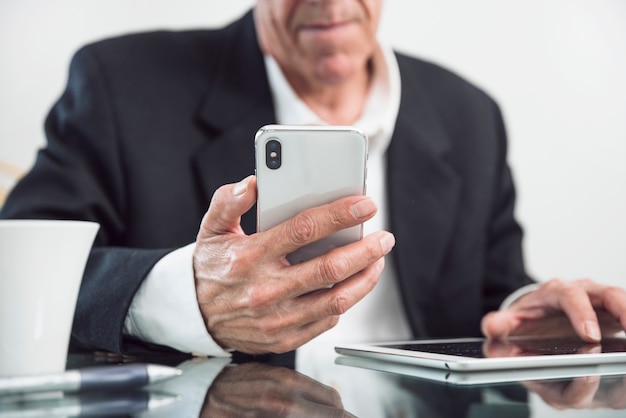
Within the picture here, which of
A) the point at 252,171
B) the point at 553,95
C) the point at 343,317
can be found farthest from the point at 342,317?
the point at 553,95

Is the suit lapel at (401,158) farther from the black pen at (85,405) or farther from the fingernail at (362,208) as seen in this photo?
the black pen at (85,405)

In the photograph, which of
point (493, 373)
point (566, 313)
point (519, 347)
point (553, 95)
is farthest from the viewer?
point (553, 95)

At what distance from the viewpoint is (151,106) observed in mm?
927

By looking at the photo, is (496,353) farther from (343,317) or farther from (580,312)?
(343,317)

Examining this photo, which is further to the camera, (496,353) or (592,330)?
(592,330)

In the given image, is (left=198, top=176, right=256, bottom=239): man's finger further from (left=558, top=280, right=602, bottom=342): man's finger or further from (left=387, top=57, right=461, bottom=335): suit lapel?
(left=387, top=57, right=461, bottom=335): suit lapel

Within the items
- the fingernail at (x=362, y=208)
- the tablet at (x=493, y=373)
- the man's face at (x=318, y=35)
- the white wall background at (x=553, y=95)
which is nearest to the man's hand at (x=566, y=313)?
the tablet at (x=493, y=373)

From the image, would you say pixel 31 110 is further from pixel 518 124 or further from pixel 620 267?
pixel 620 267

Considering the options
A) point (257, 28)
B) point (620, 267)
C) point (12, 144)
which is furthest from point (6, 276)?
point (620, 267)

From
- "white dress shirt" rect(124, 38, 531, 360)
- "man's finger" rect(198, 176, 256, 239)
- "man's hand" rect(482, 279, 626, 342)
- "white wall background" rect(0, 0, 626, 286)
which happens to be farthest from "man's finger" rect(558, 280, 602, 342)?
"white wall background" rect(0, 0, 626, 286)

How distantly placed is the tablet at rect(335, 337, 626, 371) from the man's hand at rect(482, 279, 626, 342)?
0.03 meters

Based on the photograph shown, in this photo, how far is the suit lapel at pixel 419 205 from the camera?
958 mm

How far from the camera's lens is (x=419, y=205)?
979mm

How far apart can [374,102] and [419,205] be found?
0.56 ft
